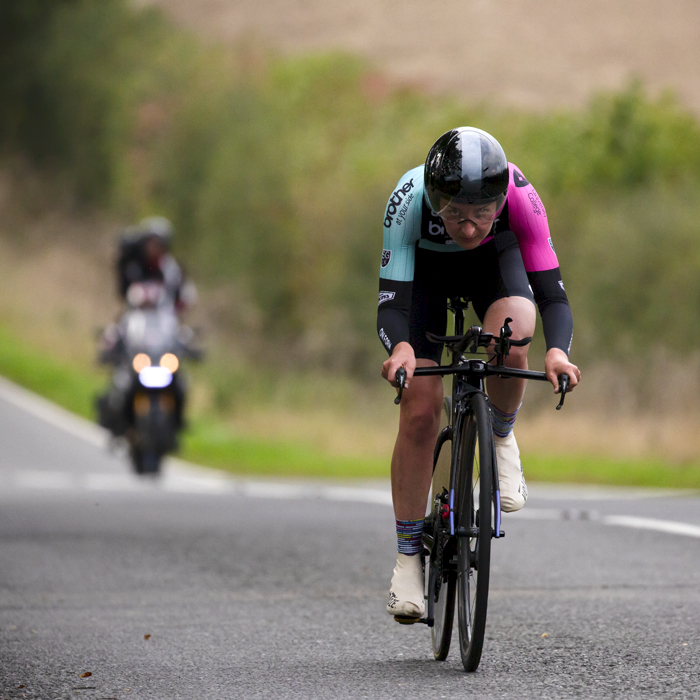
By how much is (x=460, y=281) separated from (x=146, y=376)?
8622 mm

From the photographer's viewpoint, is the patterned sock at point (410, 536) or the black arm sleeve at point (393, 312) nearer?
the black arm sleeve at point (393, 312)

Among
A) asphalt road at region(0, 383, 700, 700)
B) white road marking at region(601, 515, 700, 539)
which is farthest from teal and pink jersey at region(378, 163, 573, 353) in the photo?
Result: white road marking at region(601, 515, 700, 539)

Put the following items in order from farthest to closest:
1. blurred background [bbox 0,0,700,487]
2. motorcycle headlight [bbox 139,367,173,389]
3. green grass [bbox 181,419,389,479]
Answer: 1. blurred background [bbox 0,0,700,487]
2. green grass [bbox 181,419,389,479]
3. motorcycle headlight [bbox 139,367,173,389]

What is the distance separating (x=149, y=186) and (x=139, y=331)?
37305 mm

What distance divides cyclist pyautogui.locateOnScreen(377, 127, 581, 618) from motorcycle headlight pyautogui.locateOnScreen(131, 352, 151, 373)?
8.56 m

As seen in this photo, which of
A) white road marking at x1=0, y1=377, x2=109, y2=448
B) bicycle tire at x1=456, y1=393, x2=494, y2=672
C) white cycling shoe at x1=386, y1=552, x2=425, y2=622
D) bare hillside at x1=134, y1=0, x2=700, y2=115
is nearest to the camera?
bicycle tire at x1=456, y1=393, x2=494, y2=672

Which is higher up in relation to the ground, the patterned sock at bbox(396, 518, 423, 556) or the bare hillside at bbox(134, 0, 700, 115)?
the bare hillside at bbox(134, 0, 700, 115)

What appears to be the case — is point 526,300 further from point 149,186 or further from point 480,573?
point 149,186

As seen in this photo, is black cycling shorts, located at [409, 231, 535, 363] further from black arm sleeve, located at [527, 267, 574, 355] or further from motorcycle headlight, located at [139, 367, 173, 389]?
motorcycle headlight, located at [139, 367, 173, 389]

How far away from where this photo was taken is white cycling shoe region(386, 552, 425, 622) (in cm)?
477

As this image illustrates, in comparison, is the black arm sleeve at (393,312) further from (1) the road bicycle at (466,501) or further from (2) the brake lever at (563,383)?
(2) the brake lever at (563,383)

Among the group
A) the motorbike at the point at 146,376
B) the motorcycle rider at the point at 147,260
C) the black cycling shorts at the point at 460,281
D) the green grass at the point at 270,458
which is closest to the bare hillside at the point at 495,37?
the green grass at the point at 270,458

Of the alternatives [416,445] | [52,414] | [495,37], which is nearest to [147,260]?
[416,445]

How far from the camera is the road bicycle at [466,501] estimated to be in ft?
14.0
